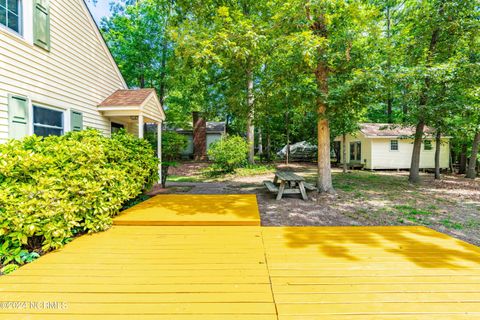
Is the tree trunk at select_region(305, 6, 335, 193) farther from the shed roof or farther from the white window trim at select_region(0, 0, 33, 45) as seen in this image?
the shed roof

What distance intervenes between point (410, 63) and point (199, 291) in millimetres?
10915

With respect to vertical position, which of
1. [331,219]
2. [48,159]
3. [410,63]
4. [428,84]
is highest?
[410,63]

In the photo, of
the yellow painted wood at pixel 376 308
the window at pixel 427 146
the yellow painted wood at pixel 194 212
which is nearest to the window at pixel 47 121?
the yellow painted wood at pixel 194 212

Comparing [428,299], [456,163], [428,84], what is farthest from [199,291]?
[456,163]

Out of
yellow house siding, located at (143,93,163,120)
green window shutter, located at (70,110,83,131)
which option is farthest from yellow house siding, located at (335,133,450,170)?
green window shutter, located at (70,110,83,131)

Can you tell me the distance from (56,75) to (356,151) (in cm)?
1851

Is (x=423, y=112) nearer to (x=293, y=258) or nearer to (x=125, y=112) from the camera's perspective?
(x=293, y=258)

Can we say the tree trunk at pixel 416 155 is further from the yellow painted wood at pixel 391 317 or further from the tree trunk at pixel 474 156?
the yellow painted wood at pixel 391 317

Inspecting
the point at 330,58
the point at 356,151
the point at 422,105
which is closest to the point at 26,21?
the point at 330,58

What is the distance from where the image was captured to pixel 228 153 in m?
12.1

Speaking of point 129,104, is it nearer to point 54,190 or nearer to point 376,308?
point 54,190

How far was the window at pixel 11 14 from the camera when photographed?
4492 mm

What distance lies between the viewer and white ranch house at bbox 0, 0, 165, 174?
4594 mm

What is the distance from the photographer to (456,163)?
678 inches
